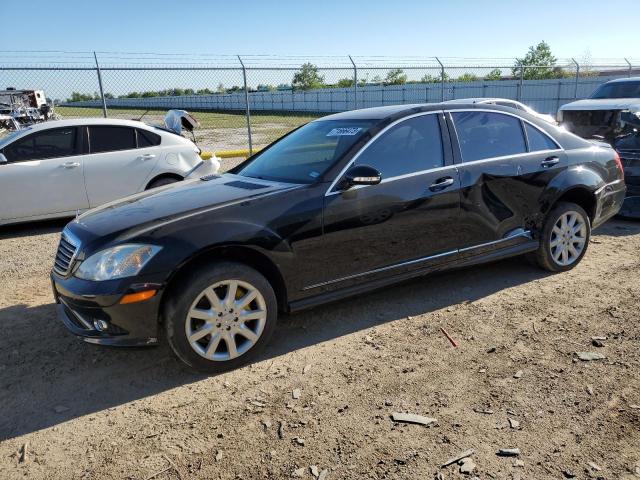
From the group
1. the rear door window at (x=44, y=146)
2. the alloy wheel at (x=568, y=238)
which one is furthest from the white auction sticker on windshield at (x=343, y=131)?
the rear door window at (x=44, y=146)

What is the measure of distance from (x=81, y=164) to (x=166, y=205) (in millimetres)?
4447

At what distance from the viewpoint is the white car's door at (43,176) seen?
712 cm

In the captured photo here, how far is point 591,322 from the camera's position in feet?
13.5

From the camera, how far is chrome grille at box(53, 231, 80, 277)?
3.48 meters

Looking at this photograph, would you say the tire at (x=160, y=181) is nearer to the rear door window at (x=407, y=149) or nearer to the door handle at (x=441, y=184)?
the rear door window at (x=407, y=149)

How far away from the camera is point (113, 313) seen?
3232 millimetres

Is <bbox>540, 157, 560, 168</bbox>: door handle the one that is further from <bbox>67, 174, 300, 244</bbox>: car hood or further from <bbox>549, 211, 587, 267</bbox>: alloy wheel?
<bbox>67, 174, 300, 244</bbox>: car hood

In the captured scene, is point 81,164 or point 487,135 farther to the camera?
point 81,164

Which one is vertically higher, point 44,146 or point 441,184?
point 44,146

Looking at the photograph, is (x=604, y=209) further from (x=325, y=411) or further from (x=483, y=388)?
(x=325, y=411)

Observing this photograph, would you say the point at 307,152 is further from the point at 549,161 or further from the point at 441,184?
the point at 549,161

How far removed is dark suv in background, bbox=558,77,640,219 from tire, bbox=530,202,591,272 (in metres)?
2.38

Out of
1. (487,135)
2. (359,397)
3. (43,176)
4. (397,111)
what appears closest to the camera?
(359,397)

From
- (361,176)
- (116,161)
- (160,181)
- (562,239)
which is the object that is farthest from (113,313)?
(160,181)
